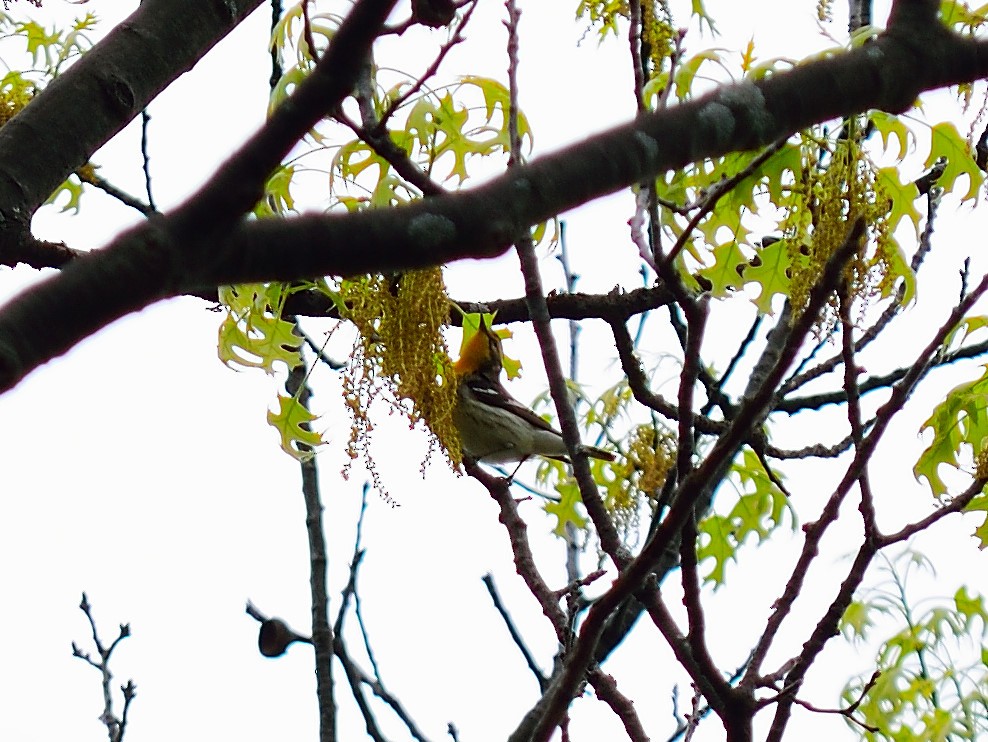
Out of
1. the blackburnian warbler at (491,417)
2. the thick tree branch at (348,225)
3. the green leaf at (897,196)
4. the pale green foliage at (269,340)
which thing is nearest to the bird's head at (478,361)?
the blackburnian warbler at (491,417)

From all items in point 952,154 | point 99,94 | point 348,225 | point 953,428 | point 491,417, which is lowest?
point 348,225

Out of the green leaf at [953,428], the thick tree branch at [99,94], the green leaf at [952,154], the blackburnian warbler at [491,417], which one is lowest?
the thick tree branch at [99,94]

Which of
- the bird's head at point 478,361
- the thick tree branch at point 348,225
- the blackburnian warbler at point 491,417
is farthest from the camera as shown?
the blackburnian warbler at point 491,417

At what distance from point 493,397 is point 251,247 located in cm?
486

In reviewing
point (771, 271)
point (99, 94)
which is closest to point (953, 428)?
point (771, 271)

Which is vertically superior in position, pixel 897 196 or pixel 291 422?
pixel 897 196

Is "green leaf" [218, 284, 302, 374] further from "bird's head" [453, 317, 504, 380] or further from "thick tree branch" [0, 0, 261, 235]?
"bird's head" [453, 317, 504, 380]

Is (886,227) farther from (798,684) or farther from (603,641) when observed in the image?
(603,641)

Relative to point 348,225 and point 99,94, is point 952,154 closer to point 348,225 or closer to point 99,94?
point 99,94

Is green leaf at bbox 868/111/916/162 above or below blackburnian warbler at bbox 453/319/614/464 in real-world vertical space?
below

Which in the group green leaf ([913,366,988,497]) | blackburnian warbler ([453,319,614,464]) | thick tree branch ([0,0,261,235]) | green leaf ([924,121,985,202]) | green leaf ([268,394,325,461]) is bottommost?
thick tree branch ([0,0,261,235])

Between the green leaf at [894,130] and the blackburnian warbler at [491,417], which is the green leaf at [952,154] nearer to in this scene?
the green leaf at [894,130]

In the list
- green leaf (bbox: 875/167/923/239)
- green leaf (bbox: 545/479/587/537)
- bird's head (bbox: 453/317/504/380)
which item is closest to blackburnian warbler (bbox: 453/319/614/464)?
bird's head (bbox: 453/317/504/380)

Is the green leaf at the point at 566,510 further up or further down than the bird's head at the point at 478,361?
further down
